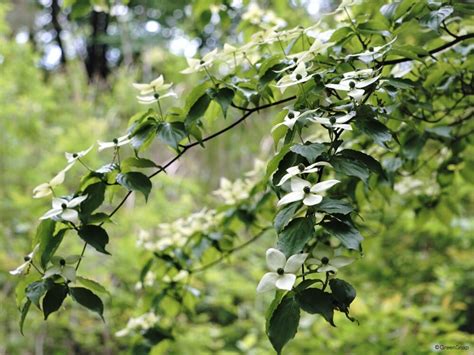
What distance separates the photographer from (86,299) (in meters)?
0.67

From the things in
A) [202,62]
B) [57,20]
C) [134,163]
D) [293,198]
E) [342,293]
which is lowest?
[342,293]

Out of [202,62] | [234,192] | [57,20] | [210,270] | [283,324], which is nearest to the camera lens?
[283,324]

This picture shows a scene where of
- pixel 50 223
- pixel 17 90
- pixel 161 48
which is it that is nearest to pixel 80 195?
pixel 50 223

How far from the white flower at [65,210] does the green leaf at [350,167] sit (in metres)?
0.31

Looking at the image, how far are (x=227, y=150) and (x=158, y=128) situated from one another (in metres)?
2.66

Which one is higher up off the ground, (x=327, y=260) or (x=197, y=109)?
(x=197, y=109)

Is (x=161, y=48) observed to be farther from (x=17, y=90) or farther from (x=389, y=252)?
(x=389, y=252)

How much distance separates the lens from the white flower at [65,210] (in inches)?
25.2

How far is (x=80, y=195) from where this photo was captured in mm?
695

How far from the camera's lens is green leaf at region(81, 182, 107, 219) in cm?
68

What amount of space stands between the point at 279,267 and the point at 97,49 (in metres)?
5.40

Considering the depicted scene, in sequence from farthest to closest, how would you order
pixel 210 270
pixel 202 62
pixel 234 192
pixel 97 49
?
pixel 97 49 → pixel 210 270 → pixel 234 192 → pixel 202 62

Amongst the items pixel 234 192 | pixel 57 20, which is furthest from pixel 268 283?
pixel 57 20

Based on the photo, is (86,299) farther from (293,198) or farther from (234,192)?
(234,192)
